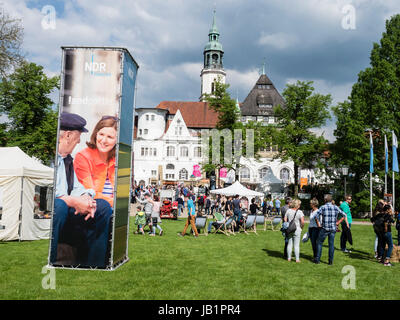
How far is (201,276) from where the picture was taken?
312 inches

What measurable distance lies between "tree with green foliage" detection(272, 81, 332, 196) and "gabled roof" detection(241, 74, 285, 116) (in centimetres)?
2532

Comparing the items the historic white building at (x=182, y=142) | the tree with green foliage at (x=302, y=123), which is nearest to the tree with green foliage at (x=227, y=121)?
the tree with green foliage at (x=302, y=123)

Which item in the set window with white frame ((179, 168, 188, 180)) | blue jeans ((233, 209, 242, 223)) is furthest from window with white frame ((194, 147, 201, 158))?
blue jeans ((233, 209, 242, 223))

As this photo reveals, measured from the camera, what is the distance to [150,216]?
48.6 ft

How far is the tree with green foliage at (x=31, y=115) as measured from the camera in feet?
106

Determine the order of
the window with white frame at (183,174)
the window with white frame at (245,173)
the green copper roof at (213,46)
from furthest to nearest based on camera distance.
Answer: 1. the green copper roof at (213,46)
2. the window with white frame at (183,174)
3. the window with white frame at (245,173)

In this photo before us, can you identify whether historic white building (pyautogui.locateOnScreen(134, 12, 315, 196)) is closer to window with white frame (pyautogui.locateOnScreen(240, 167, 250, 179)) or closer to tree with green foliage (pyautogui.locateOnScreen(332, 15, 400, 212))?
window with white frame (pyautogui.locateOnScreen(240, 167, 250, 179))

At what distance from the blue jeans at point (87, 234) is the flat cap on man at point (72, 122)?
182 centimetres

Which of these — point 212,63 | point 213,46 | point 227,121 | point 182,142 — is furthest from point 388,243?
point 213,46

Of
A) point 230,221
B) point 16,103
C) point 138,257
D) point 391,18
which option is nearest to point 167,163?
point 16,103

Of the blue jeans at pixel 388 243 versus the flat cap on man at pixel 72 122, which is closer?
the flat cap on man at pixel 72 122

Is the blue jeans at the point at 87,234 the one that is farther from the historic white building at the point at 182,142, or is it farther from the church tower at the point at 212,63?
the church tower at the point at 212,63
